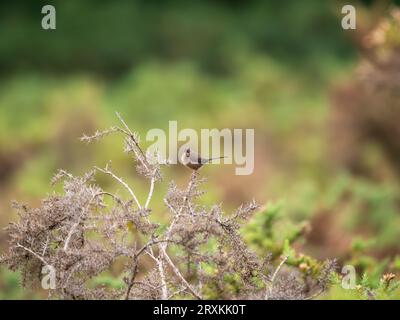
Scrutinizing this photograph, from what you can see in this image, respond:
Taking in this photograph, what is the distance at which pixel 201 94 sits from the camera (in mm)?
19734

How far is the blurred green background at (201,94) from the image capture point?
1246 centimetres

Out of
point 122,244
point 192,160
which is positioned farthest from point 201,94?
point 122,244

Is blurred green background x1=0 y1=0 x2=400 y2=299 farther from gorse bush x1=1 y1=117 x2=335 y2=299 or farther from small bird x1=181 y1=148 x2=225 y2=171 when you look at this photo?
gorse bush x1=1 y1=117 x2=335 y2=299

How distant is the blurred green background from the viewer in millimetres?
12461

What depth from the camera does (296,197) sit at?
1275cm

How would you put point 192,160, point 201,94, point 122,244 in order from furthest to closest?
1. point 201,94
2. point 192,160
3. point 122,244

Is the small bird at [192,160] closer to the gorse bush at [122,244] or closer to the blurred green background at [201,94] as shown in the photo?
the gorse bush at [122,244]

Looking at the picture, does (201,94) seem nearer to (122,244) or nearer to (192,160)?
(192,160)

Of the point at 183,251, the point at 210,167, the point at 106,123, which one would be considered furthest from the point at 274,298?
the point at 106,123

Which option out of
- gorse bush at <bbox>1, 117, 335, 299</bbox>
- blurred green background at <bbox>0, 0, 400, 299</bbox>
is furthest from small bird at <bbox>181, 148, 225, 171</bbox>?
blurred green background at <bbox>0, 0, 400, 299</bbox>

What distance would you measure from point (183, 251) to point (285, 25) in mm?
18501

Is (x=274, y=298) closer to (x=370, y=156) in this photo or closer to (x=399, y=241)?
(x=399, y=241)

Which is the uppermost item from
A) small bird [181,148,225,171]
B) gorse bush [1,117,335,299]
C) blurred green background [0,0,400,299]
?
blurred green background [0,0,400,299]

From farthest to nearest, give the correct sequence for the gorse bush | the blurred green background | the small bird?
1. the blurred green background
2. the small bird
3. the gorse bush
